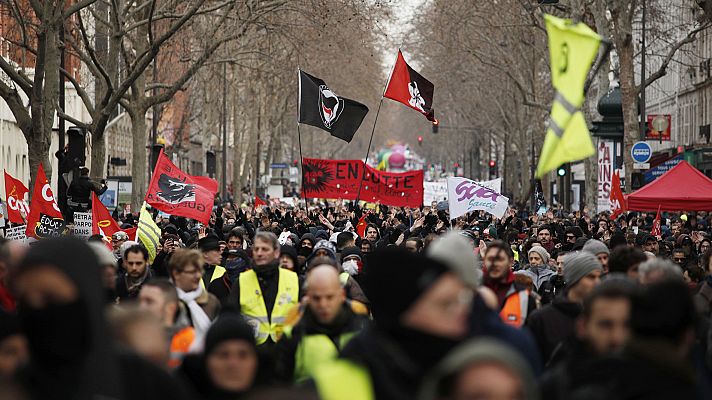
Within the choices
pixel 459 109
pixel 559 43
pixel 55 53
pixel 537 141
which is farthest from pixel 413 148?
pixel 559 43

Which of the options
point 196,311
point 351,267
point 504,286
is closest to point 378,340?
point 196,311

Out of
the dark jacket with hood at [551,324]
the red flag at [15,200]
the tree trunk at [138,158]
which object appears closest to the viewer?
the dark jacket with hood at [551,324]

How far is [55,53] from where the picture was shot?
22562 mm

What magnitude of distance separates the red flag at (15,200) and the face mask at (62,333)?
14238 mm

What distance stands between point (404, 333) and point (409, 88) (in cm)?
2024

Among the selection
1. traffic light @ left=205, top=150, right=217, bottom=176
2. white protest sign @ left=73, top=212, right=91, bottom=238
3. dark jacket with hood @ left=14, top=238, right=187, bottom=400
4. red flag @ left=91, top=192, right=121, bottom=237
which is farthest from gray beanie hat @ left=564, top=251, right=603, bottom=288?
traffic light @ left=205, top=150, right=217, bottom=176

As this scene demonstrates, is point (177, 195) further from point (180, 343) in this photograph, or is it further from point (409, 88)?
point (180, 343)

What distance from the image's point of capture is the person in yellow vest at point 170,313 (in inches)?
281

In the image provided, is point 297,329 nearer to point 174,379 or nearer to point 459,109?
point 174,379

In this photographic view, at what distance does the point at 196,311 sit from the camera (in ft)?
28.1

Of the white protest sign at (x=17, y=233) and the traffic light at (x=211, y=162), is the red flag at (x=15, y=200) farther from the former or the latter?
the traffic light at (x=211, y=162)

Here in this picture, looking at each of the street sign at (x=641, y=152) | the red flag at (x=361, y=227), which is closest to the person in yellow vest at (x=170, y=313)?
the red flag at (x=361, y=227)

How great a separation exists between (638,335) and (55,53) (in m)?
18.1

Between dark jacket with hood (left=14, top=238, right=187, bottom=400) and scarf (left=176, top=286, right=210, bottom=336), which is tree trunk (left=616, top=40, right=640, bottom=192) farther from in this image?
dark jacket with hood (left=14, top=238, right=187, bottom=400)
